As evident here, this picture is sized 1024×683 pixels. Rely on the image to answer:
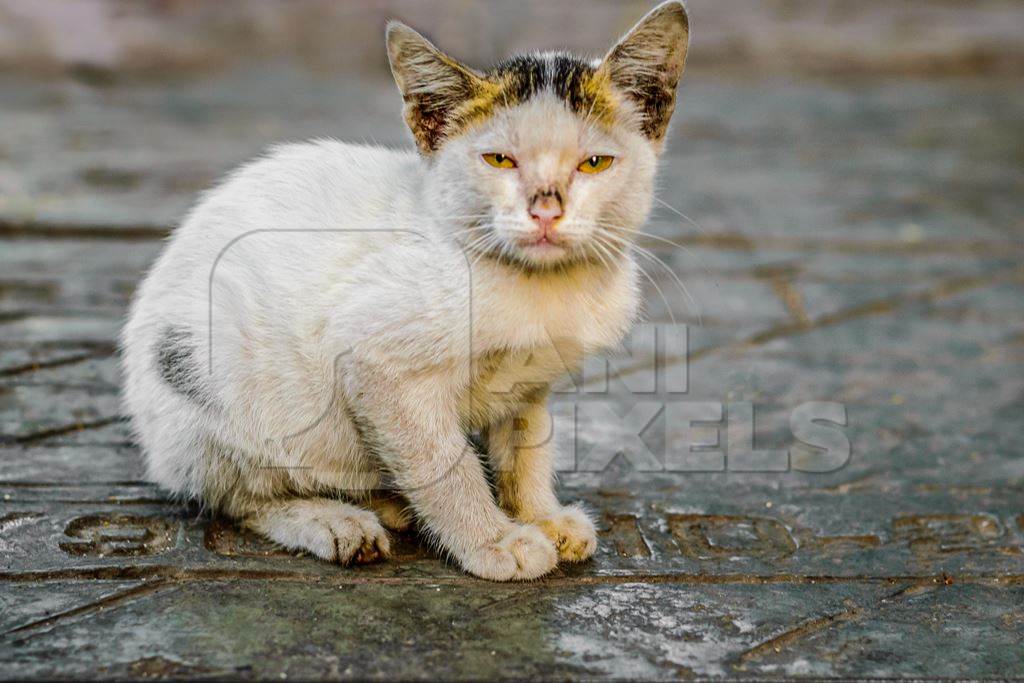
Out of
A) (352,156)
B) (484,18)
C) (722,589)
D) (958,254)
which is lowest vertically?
(722,589)

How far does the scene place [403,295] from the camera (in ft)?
9.63

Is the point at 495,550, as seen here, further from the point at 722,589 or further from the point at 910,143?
the point at 910,143

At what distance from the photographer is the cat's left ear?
2951mm

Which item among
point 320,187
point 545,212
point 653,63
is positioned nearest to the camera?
point 545,212

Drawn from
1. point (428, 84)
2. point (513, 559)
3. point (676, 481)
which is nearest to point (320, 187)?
point (428, 84)

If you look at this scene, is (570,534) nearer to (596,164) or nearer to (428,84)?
(596,164)

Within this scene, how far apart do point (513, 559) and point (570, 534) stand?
0.21m

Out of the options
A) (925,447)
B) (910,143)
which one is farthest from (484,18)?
(925,447)

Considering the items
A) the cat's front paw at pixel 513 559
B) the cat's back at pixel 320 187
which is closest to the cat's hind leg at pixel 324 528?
the cat's front paw at pixel 513 559

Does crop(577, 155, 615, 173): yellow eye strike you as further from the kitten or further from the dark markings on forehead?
the dark markings on forehead

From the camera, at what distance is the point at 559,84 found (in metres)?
2.98

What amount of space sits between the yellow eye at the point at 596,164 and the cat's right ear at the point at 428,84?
0.32 m

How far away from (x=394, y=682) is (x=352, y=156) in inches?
58.0

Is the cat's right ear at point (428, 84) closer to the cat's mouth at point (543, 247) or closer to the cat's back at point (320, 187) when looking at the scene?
the cat's back at point (320, 187)
